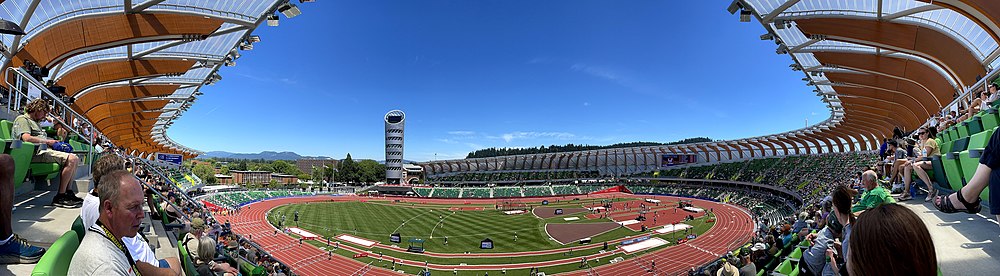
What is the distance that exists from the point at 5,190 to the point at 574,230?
3334 cm

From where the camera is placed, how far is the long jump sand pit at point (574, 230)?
103 feet

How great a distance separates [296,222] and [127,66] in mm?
18745

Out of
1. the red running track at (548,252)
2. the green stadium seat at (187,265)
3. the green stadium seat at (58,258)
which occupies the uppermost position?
the green stadium seat at (58,258)

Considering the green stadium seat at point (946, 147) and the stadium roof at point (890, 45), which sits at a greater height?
the stadium roof at point (890, 45)

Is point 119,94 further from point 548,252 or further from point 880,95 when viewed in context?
point 880,95

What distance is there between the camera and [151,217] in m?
7.23

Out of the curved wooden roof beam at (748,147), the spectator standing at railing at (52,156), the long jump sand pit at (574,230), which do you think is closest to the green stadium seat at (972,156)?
the spectator standing at railing at (52,156)

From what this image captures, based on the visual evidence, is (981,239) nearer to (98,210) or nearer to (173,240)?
(98,210)

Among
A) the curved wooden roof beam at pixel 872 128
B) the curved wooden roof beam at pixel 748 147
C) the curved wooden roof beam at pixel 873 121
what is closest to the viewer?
the curved wooden roof beam at pixel 873 121

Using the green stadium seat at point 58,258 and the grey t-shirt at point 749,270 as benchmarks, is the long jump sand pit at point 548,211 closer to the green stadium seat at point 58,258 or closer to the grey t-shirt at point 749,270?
the grey t-shirt at point 749,270

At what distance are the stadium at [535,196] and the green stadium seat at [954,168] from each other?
71mm

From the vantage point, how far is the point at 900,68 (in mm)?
19656

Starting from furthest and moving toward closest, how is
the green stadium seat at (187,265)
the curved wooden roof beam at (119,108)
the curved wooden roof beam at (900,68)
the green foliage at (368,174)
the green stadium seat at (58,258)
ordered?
the green foliage at (368,174), the curved wooden roof beam at (119,108), the curved wooden roof beam at (900,68), the green stadium seat at (187,265), the green stadium seat at (58,258)

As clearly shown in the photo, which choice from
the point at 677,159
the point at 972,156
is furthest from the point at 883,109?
the point at 677,159
